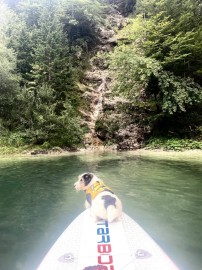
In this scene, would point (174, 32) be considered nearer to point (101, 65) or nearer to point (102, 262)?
point (101, 65)

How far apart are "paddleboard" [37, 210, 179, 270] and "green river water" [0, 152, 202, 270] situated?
75 cm

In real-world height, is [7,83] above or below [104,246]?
above

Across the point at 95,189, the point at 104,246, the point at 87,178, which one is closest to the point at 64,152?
the point at 87,178

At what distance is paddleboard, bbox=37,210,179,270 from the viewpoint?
3619mm

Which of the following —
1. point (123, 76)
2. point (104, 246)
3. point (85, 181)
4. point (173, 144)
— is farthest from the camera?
point (123, 76)

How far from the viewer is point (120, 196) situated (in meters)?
9.32

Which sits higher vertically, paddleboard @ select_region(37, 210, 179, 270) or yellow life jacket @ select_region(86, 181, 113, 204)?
yellow life jacket @ select_region(86, 181, 113, 204)

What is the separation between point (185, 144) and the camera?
2184 cm

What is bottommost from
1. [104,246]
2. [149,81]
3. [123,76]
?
[104,246]

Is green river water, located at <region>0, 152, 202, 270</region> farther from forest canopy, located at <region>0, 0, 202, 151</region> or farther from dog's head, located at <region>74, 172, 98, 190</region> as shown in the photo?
forest canopy, located at <region>0, 0, 202, 151</region>

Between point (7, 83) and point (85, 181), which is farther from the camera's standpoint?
point (7, 83)

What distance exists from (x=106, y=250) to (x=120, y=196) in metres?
5.28

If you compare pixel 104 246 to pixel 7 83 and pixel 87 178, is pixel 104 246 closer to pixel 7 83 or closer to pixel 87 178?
pixel 87 178

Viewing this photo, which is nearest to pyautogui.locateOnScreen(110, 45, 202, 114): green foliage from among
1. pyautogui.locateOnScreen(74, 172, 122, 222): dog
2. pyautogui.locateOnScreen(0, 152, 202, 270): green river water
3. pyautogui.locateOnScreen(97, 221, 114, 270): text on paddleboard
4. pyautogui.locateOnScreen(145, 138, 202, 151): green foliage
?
pyautogui.locateOnScreen(145, 138, 202, 151): green foliage
